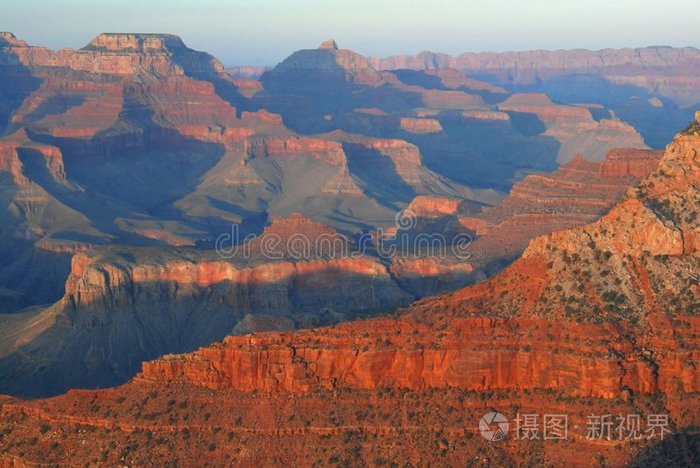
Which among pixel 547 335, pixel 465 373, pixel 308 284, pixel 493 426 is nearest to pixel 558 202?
pixel 308 284

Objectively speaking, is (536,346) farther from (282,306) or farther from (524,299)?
(282,306)

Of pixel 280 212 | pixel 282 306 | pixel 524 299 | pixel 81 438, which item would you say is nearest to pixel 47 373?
pixel 282 306

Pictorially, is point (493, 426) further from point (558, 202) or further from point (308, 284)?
point (558, 202)

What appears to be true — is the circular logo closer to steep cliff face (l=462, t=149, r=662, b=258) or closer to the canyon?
the canyon

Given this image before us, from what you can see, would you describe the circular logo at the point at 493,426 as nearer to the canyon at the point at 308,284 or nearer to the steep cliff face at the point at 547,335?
the canyon at the point at 308,284

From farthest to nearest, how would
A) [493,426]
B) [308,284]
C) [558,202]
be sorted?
[558,202]
[308,284]
[493,426]

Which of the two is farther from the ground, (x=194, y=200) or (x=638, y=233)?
(x=638, y=233)

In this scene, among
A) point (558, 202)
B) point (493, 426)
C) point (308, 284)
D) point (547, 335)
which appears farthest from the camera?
point (558, 202)

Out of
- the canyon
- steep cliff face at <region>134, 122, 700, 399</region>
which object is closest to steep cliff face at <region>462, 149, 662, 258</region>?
the canyon
